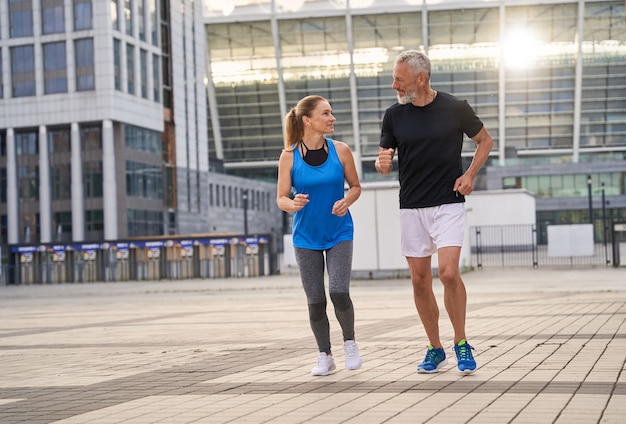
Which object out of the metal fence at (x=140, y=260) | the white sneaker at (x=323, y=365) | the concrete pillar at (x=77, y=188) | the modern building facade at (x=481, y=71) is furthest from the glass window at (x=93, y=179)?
the white sneaker at (x=323, y=365)

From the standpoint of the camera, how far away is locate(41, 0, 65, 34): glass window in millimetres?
63375

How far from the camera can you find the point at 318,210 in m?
7.07

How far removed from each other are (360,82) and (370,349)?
84028 mm

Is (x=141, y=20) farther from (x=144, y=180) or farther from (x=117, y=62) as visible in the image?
(x=144, y=180)

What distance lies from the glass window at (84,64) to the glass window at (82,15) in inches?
32.3

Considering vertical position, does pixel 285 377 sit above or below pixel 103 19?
below

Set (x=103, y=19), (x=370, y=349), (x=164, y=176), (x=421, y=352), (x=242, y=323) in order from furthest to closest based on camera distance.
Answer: (x=164, y=176) < (x=103, y=19) < (x=242, y=323) < (x=370, y=349) < (x=421, y=352)

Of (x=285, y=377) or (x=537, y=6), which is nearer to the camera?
(x=285, y=377)

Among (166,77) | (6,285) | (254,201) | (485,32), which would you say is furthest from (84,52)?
(485,32)

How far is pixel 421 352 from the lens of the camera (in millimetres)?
8391

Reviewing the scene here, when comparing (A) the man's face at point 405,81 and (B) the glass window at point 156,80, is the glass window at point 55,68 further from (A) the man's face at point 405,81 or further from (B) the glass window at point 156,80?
(A) the man's face at point 405,81

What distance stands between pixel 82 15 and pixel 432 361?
58.8 meters

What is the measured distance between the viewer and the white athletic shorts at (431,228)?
22.1ft

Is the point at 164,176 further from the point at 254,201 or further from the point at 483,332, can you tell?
the point at 483,332
